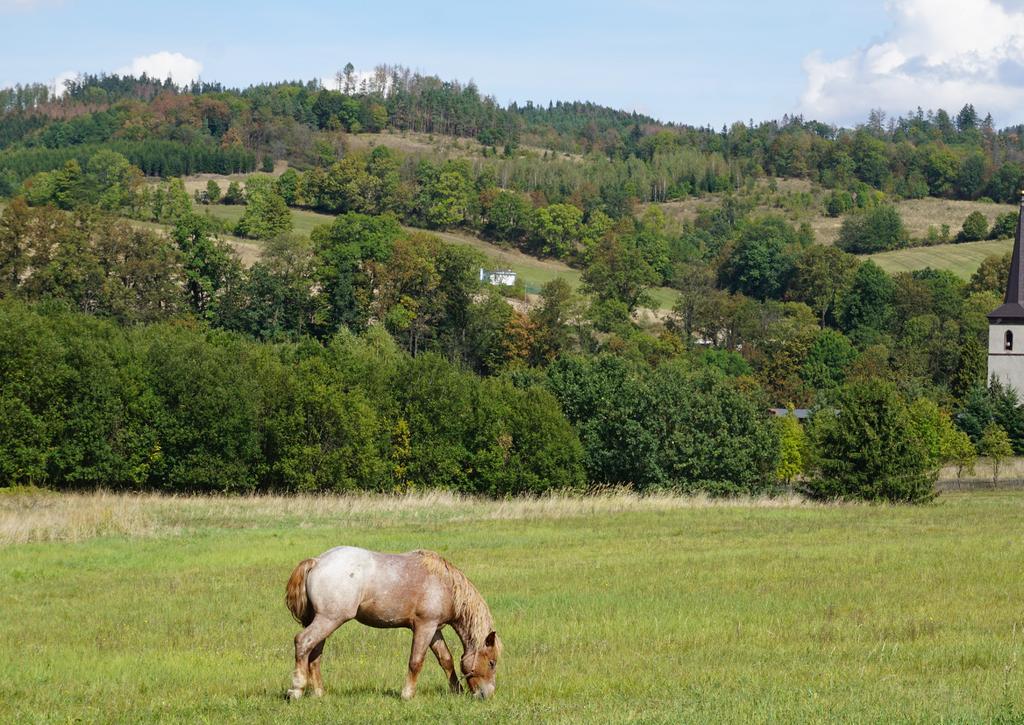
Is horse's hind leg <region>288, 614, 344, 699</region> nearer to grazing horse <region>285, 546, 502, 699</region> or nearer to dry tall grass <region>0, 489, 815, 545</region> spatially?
grazing horse <region>285, 546, 502, 699</region>

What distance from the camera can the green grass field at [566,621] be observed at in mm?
14352

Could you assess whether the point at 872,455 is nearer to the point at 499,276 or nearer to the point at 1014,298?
the point at 1014,298

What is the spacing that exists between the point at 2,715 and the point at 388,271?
11540 cm

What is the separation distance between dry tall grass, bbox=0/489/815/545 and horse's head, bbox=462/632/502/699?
23.0 m

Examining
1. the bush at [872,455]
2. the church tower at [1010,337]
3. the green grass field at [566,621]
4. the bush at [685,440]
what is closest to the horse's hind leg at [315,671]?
the green grass field at [566,621]

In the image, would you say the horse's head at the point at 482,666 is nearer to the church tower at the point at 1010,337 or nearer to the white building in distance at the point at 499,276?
the church tower at the point at 1010,337

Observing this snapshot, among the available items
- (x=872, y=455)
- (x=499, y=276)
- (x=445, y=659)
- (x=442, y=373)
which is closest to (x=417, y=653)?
(x=445, y=659)

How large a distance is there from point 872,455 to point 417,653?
152 ft

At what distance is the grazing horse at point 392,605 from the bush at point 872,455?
44.9m

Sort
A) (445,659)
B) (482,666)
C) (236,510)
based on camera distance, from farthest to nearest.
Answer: (236,510)
(445,659)
(482,666)

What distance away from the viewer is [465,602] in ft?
49.1

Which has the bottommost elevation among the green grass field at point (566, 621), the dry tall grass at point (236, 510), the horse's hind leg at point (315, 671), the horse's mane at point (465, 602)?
the dry tall grass at point (236, 510)

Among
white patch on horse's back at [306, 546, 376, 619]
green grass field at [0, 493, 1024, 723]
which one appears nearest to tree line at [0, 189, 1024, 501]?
green grass field at [0, 493, 1024, 723]

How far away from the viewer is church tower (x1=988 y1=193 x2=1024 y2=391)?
11494cm
